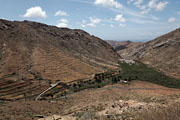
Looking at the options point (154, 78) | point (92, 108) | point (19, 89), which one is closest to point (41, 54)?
point (19, 89)

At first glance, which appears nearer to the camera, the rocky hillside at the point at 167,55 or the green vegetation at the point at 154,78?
the green vegetation at the point at 154,78

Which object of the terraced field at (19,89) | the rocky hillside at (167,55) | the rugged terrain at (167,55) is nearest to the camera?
the terraced field at (19,89)

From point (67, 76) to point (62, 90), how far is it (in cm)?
1491

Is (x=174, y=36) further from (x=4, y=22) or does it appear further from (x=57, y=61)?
(x=4, y=22)

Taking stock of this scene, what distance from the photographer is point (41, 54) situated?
67750mm

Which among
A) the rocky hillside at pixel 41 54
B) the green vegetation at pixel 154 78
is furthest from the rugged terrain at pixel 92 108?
the rocky hillside at pixel 41 54

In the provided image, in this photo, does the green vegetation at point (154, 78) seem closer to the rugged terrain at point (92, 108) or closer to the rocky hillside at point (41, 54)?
the rocky hillside at point (41, 54)

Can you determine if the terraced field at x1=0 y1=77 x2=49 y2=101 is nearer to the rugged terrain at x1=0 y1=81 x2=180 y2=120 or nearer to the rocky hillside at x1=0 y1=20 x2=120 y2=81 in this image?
the rocky hillside at x1=0 y1=20 x2=120 y2=81

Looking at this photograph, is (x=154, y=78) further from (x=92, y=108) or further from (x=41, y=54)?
(x=41, y=54)

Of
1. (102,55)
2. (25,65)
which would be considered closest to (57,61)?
(25,65)

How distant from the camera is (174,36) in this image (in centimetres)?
8844

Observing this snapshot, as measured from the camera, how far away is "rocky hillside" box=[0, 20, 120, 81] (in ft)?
171

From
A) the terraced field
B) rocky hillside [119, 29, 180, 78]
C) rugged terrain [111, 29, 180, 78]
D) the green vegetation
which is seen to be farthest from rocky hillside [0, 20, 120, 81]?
rocky hillside [119, 29, 180, 78]

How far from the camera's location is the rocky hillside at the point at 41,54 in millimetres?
52188
